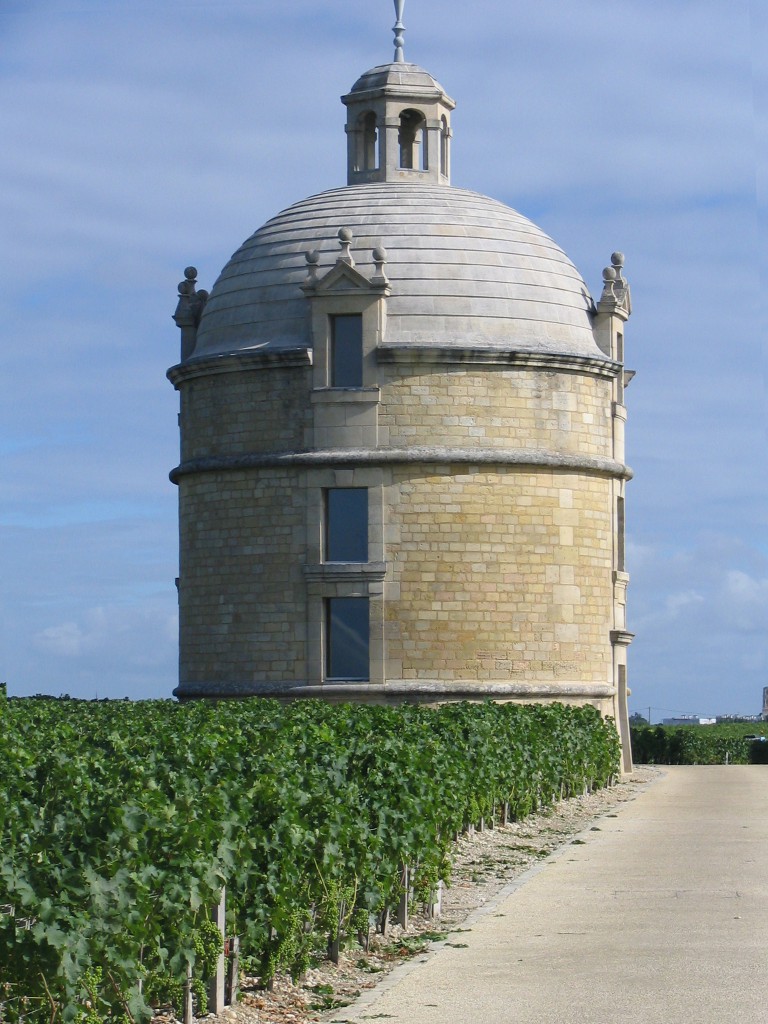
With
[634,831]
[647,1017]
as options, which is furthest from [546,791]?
[647,1017]

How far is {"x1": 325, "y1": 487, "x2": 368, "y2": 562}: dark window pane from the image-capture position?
3341 cm

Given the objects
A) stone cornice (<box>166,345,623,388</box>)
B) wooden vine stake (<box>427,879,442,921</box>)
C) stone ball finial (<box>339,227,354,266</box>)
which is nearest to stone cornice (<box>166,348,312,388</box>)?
stone cornice (<box>166,345,623,388</box>)

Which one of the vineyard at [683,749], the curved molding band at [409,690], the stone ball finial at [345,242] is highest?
the stone ball finial at [345,242]

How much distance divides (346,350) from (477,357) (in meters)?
2.49

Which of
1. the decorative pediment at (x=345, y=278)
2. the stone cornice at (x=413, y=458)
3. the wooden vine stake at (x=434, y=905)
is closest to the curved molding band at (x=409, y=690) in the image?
the stone cornice at (x=413, y=458)

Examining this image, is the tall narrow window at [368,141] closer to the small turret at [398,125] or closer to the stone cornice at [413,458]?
the small turret at [398,125]

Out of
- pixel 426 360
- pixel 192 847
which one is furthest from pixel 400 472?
pixel 192 847

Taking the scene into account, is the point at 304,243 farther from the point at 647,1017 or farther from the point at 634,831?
the point at 647,1017

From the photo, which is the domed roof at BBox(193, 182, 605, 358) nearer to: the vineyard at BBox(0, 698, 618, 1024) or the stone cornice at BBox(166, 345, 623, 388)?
the stone cornice at BBox(166, 345, 623, 388)

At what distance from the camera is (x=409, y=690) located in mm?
32688

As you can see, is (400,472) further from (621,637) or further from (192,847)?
(192,847)

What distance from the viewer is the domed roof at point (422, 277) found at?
111ft

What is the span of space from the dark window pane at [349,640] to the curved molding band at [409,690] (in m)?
0.39

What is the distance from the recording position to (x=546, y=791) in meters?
27.0
